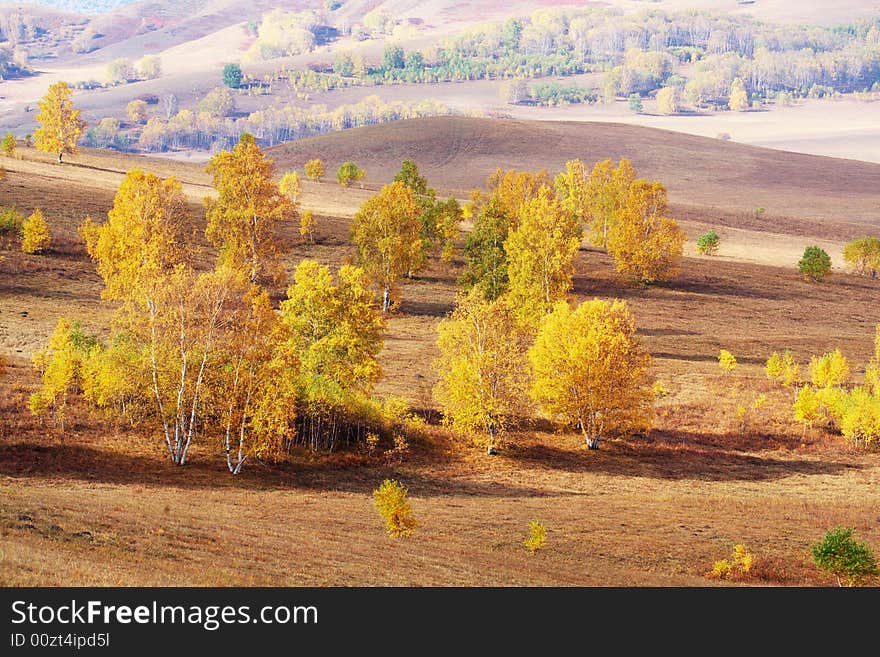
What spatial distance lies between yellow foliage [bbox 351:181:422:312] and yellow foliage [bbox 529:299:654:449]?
31.7 metres

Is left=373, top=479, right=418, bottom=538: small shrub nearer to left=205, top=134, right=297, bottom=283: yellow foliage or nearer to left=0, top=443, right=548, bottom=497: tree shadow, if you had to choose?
left=0, top=443, right=548, bottom=497: tree shadow

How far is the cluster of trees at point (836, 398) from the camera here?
203 feet

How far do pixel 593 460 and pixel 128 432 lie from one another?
91.2 feet

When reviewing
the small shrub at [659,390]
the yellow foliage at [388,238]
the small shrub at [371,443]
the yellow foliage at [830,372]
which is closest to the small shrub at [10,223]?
the yellow foliage at [388,238]

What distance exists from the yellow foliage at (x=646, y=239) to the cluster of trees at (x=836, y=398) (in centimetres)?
3783

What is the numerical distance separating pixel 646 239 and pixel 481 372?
61.4 m

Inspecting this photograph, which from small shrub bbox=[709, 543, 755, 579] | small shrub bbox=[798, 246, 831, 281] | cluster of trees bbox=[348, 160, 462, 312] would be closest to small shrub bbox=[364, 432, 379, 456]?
small shrub bbox=[709, 543, 755, 579]

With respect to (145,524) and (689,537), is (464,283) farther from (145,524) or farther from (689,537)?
(145,524)

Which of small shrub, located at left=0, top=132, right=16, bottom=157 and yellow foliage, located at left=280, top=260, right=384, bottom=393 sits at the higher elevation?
small shrub, located at left=0, top=132, right=16, bottom=157

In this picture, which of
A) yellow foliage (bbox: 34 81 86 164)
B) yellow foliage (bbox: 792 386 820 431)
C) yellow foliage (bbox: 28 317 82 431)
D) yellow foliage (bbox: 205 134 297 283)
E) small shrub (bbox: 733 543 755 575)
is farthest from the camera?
yellow foliage (bbox: 34 81 86 164)

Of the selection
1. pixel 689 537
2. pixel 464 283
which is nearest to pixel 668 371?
pixel 464 283

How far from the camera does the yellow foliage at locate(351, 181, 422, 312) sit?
91062 mm

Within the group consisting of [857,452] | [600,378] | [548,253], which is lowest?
[857,452]
